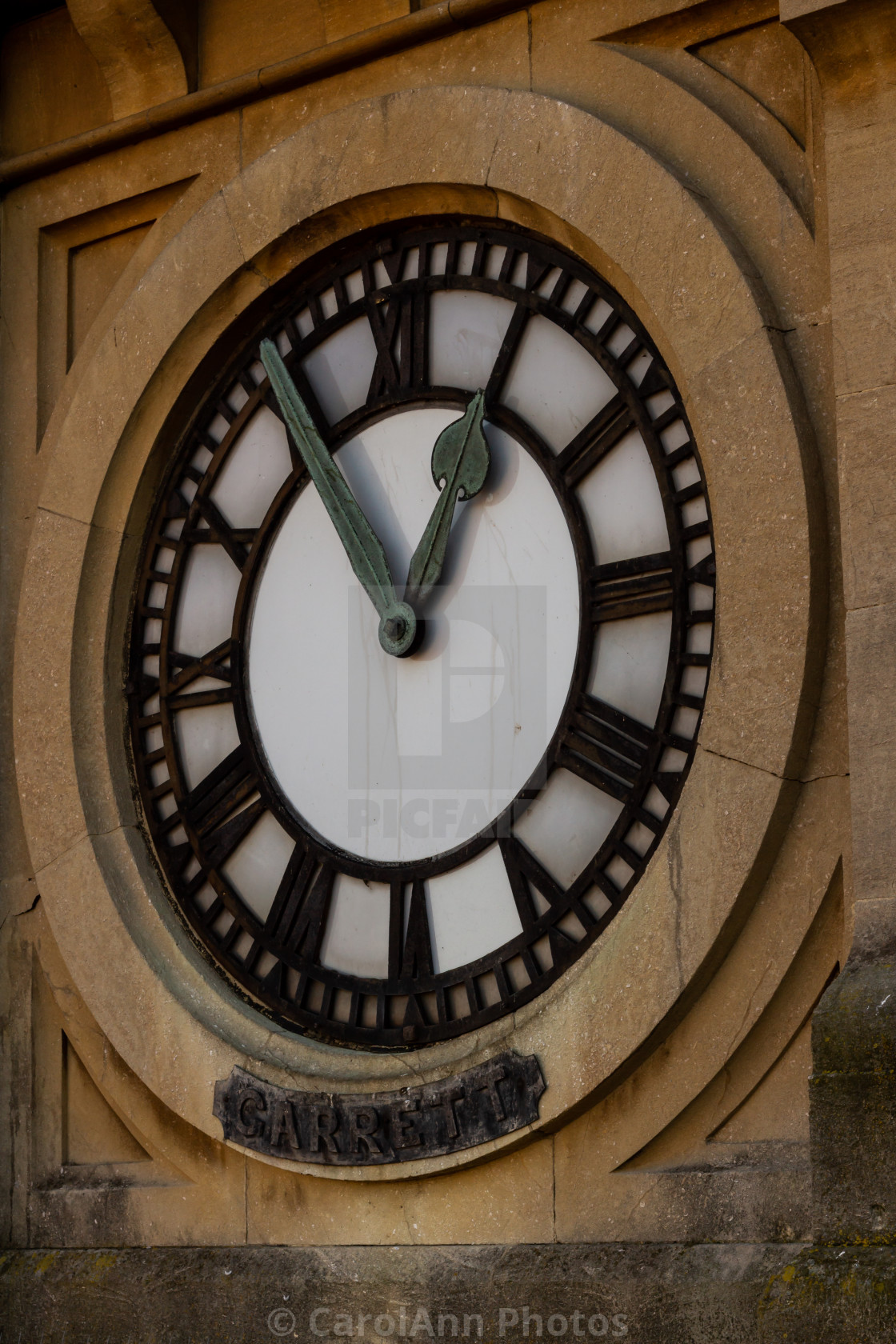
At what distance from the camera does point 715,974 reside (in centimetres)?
531

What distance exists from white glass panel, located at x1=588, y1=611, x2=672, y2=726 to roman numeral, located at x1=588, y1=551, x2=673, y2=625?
0.12 feet

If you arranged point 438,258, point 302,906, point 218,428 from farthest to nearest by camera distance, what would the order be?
1. point 218,428
2. point 438,258
3. point 302,906

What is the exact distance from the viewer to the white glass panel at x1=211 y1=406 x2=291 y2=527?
6.65m

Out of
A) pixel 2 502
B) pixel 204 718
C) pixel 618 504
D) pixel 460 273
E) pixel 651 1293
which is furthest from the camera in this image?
pixel 2 502

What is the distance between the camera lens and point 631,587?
571 centimetres

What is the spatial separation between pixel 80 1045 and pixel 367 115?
344cm

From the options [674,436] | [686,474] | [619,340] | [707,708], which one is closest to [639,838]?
[707,708]

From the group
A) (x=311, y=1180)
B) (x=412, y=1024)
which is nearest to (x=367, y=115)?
(x=412, y=1024)

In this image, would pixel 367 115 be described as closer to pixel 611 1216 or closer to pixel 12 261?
pixel 12 261

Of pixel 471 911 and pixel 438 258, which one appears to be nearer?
pixel 471 911

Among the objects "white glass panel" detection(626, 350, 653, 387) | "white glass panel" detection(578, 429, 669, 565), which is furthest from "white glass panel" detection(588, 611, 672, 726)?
"white glass panel" detection(626, 350, 653, 387)

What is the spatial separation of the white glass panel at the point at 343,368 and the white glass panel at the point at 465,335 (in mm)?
271

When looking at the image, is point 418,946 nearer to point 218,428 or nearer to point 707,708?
point 707,708

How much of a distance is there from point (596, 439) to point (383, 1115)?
7.18 ft
